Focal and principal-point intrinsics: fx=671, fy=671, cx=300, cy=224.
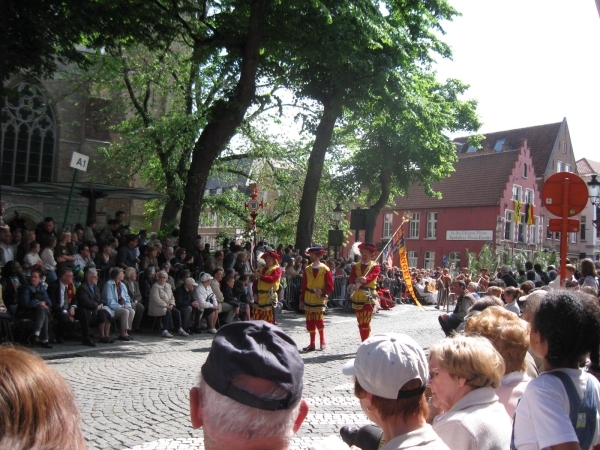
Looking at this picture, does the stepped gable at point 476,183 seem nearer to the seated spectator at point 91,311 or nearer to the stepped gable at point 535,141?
the stepped gable at point 535,141

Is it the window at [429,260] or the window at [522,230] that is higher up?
the window at [522,230]

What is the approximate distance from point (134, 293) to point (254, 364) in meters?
13.3

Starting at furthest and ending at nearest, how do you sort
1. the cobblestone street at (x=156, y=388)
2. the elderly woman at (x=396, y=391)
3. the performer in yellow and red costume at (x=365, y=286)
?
the performer in yellow and red costume at (x=365, y=286) → the cobblestone street at (x=156, y=388) → the elderly woman at (x=396, y=391)

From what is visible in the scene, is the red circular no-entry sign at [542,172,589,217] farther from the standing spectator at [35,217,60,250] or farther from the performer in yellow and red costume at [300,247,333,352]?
the standing spectator at [35,217,60,250]

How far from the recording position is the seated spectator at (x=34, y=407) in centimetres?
154

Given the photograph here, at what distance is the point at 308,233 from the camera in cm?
2428

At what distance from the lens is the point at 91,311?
13203 millimetres

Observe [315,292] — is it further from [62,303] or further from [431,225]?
[431,225]

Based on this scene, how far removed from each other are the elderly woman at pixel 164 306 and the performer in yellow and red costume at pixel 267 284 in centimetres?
269

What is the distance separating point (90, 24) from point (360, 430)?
1588cm

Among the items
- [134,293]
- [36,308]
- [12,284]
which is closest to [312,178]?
[134,293]

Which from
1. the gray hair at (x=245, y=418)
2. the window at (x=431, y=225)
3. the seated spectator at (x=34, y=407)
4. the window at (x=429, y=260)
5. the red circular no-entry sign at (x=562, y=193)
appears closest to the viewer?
the seated spectator at (x=34, y=407)

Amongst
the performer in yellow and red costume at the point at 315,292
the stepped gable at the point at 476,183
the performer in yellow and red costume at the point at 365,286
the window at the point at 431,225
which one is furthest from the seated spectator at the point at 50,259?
the window at the point at 431,225

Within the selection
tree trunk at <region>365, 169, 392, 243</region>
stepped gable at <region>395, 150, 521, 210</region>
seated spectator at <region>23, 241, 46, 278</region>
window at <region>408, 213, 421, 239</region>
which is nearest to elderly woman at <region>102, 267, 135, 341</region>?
seated spectator at <region>23, 241, 46, 278</region>
